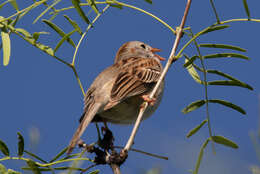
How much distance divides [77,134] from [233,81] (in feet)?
4.34

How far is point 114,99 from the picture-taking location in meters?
4.04

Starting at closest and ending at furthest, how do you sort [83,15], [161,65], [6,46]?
[6,46], [83,15], [161,65]

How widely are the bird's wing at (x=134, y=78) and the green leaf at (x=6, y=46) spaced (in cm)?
171

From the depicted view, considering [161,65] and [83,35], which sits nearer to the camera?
[83,35]

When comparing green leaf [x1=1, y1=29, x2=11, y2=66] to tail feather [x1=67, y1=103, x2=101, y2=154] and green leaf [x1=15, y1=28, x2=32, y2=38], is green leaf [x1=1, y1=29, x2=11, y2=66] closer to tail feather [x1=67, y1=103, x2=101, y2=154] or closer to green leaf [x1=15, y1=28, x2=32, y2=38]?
green leaf [x1=15, y1=28, x2=32, y2=38]

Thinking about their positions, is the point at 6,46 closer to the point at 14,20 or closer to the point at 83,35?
the point at 14,20

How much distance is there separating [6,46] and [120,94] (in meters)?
1.87

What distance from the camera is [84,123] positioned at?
360 centimetres

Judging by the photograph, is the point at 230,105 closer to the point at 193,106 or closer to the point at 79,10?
the point at 193,106

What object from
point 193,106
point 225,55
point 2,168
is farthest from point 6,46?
point 225,55

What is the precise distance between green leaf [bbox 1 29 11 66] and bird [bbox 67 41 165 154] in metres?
1.26

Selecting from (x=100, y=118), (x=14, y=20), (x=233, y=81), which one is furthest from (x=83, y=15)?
(x=100, y=118)

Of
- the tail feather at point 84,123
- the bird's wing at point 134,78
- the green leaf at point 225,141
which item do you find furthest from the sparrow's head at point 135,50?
the green leaf at point 225,141

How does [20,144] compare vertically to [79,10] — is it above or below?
below
